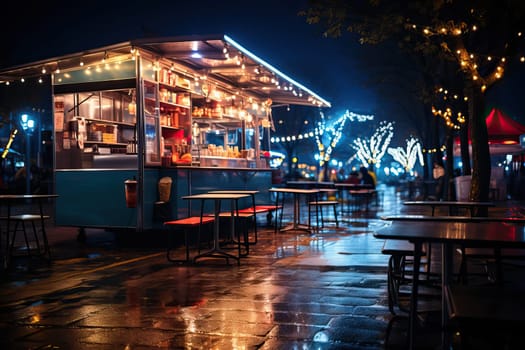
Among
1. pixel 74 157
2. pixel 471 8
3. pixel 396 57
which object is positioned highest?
pixel 396 57

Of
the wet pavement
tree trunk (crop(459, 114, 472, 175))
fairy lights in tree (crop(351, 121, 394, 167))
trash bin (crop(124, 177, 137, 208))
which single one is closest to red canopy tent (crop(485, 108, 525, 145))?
tree trunk (crop(459, 114, 472, 175))

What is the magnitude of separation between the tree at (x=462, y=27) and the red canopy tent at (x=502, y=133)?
19.2 feet

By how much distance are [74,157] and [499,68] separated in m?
9.11

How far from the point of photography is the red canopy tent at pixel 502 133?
18.9 m

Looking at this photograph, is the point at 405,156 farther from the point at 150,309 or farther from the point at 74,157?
the point at 150,309

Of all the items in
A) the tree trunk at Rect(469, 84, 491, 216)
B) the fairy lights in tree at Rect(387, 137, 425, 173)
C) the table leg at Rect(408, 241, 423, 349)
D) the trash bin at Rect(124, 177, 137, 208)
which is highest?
the fairy lights in tree at Rect(387, 137, 425, 173)

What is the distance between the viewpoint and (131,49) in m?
9.92

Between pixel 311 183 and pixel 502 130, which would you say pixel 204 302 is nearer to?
pixel 311 183

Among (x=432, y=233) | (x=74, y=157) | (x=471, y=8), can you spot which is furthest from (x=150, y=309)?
(x=471, y=8)

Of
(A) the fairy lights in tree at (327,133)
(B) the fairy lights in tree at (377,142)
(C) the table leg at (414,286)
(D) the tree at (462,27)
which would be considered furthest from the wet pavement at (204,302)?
(B) the fairy lights in tree at (377,142)

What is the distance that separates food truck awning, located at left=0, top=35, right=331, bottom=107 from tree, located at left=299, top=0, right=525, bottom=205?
2008 millimetres

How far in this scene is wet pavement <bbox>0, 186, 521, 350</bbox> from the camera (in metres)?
4.18

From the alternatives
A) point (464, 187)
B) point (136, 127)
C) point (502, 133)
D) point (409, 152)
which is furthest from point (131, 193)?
point (409, 152)

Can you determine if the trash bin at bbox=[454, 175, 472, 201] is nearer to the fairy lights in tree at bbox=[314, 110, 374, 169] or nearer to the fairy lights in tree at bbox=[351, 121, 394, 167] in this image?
the fairy lights in tree at bbox=[314, 110, 374, 169]
